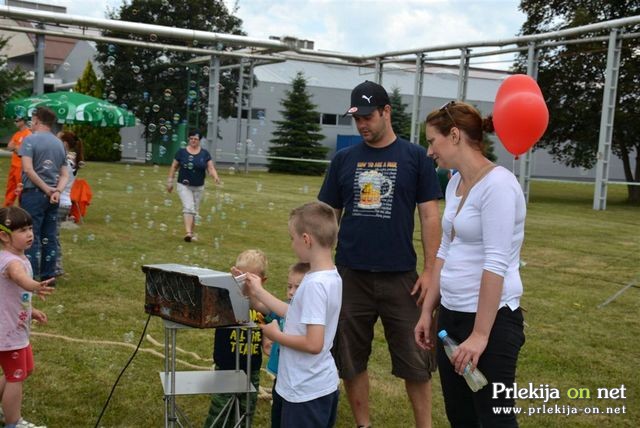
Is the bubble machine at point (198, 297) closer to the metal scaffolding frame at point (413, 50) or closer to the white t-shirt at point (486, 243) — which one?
the white t-shirt at point (486, 243)

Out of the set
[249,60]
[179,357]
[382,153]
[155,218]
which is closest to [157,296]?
[382,153]

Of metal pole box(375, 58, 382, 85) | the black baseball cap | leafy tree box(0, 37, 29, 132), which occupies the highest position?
metal pole box(375, 58, 382, 85)

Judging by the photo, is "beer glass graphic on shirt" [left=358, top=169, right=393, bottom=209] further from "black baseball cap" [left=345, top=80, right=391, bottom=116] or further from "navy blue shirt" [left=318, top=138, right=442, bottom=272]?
"black baseball cap" [left=345, top=80, right=391, bottom=116]

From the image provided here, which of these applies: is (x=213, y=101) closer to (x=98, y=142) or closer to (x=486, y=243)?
(x=98, y=142)

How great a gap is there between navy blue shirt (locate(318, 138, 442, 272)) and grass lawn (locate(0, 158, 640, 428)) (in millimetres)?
1251

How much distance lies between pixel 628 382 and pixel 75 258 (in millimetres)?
7161

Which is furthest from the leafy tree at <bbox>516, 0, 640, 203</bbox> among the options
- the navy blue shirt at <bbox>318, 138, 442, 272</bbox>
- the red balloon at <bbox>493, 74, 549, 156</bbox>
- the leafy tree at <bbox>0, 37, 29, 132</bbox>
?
the navy blue shirt at <bbox>318, 138, 442, 272</bbox>

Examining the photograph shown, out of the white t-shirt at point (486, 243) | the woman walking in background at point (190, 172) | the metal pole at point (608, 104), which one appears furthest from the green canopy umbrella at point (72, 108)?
the metal pole at point (608, 104)

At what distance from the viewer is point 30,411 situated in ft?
15.7

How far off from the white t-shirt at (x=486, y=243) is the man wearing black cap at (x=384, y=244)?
1.00 metres

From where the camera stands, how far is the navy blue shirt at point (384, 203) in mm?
4387

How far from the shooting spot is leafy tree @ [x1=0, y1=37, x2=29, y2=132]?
32312mm

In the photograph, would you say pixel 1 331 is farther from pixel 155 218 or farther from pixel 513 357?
pixel 155 218

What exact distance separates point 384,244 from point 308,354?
4.00 ft
